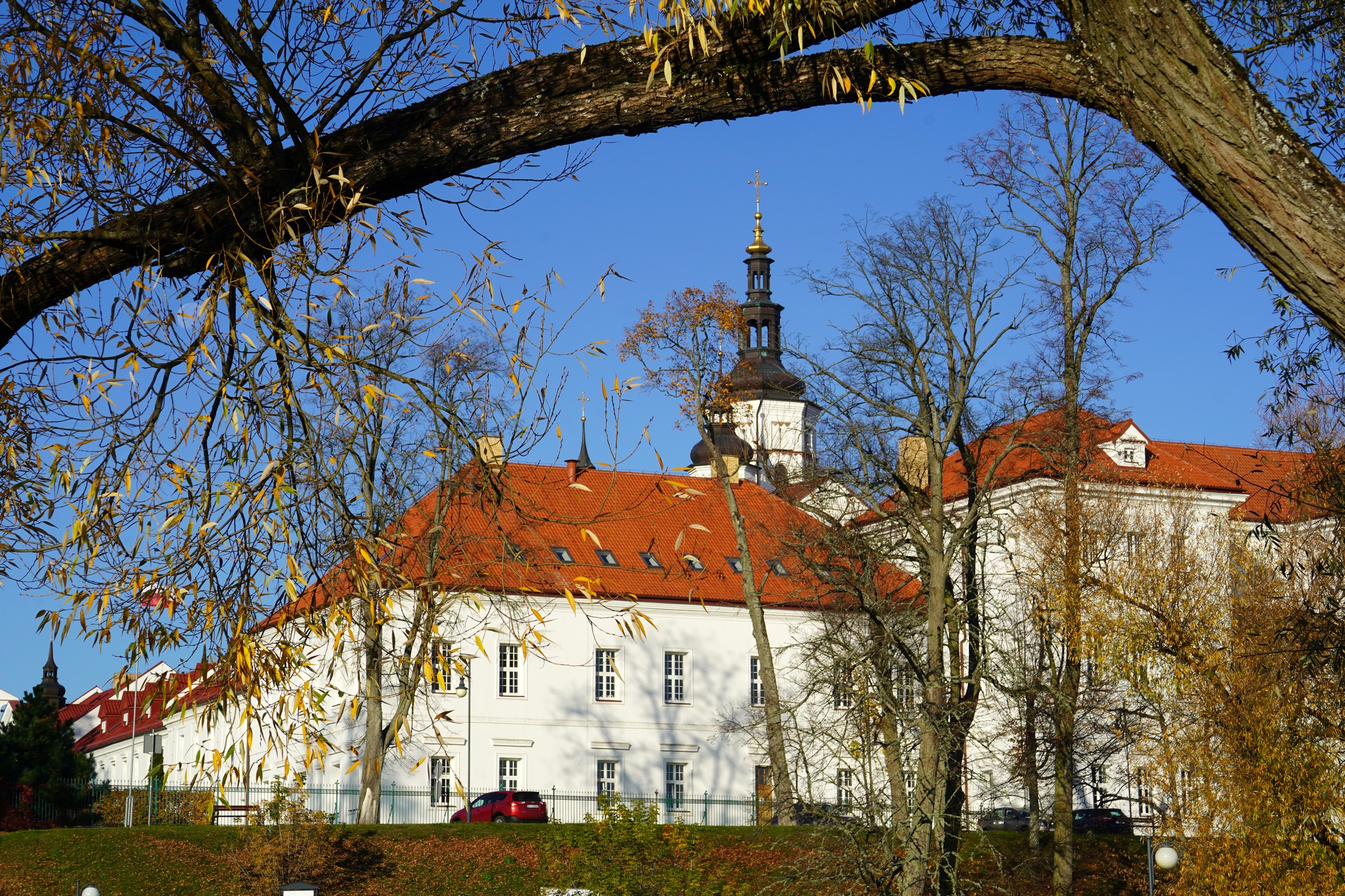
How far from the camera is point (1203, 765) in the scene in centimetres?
2220

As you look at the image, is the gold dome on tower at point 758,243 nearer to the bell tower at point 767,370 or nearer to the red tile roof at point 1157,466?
the bell tower at point 767,370

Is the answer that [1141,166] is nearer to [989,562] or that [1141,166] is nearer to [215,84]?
[989,562]

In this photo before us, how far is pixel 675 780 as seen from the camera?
152ft

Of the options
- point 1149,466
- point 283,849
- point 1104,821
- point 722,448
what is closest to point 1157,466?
point 1149,466

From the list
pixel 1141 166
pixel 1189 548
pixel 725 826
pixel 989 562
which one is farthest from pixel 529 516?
pixel 989 562

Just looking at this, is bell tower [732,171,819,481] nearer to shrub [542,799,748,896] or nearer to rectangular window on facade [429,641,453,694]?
shrub [542,799,748,896]

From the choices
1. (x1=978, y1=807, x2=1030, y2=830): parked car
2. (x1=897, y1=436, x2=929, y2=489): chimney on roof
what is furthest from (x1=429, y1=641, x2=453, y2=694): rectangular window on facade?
(x1=978, y1=807, x2=1030, y2=830): parked car

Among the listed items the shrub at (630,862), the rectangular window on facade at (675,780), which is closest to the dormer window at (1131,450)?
the rectangular window on facade at (675,780)

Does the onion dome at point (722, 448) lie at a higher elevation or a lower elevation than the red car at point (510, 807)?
higher

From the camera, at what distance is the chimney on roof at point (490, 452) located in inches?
183

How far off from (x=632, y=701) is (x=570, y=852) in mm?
15180

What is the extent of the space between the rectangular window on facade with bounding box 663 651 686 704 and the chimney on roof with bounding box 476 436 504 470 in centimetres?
4228

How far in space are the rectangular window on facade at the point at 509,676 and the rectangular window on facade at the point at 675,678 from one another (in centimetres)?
493

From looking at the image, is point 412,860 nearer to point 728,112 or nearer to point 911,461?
point 911,461
